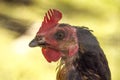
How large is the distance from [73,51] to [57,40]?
0.20ft

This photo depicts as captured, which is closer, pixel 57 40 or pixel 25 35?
pixel 57 40

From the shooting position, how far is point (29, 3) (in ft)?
5.14

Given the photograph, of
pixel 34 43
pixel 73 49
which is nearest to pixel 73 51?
pixel 73 49

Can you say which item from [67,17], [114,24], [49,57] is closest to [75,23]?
[67,17]

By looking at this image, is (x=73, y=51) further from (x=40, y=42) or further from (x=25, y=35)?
(x=25, y=35)

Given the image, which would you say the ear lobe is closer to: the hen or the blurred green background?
the hen

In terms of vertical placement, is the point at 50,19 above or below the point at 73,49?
above

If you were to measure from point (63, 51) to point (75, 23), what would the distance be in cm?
17

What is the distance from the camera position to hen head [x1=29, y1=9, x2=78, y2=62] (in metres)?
1.38

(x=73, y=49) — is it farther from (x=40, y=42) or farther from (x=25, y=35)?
(x=25, y=35)

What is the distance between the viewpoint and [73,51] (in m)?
1.37

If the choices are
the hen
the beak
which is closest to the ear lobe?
the hen

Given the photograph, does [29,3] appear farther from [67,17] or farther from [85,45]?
[85,45]

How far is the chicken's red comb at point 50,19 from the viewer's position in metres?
1.41
